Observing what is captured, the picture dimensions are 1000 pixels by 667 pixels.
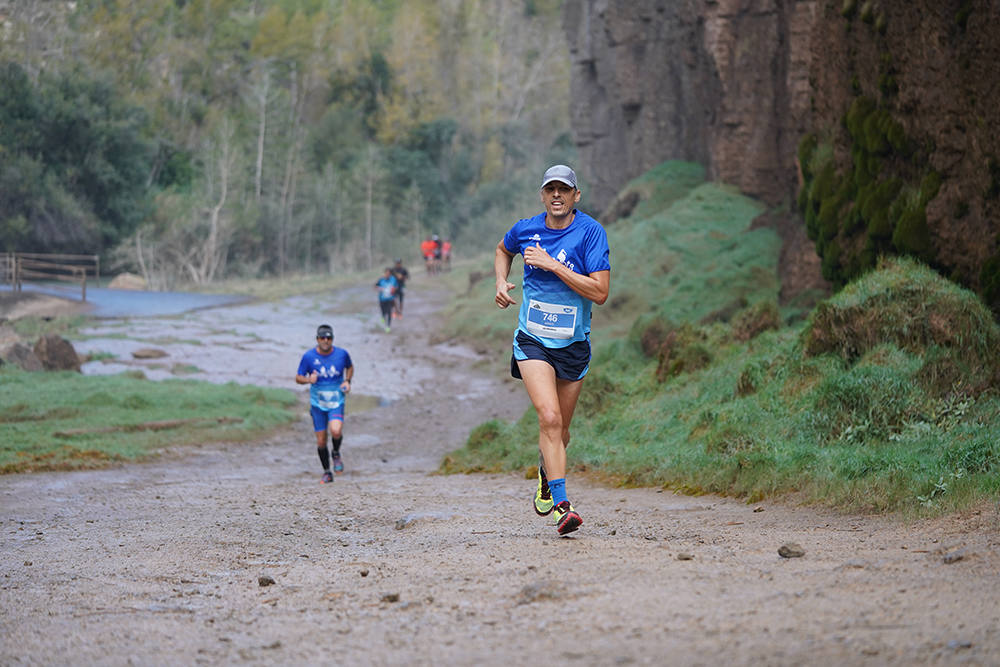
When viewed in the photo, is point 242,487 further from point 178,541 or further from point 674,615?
point 674,615

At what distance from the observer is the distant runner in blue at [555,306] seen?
6.66 meters

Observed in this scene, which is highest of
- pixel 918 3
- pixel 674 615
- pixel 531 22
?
pixel 531 22

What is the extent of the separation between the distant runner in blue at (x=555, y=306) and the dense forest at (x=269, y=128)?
137ft

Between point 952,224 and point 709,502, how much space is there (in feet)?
13.3

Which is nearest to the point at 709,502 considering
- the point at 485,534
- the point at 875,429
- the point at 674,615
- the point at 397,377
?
the point at 875,429

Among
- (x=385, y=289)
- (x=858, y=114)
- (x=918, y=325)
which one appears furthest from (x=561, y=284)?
(x=385, y=289)

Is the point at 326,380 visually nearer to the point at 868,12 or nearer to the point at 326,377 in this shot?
the point at 326,377

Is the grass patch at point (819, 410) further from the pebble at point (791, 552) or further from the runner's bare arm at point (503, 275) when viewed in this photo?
the runner's bare arm at point (503, 275)

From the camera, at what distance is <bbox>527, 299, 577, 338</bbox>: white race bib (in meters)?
6.76

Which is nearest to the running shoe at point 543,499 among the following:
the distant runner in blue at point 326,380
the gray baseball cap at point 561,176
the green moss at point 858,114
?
the gray baseball cap at point 561,176

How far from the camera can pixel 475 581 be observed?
538 centimetres

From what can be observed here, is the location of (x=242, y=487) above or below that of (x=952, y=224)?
below

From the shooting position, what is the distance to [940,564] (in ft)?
17.4

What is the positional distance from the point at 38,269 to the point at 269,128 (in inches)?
847
